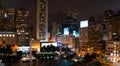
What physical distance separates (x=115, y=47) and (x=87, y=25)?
9989mm

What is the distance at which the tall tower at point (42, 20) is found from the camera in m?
32.6

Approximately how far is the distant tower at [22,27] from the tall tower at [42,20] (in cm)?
137

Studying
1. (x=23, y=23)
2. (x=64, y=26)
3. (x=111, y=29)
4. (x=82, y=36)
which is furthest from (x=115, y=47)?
(x=64, y=26)

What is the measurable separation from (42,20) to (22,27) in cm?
257

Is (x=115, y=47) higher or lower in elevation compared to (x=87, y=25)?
lower

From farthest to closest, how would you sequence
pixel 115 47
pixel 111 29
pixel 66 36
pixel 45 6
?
pixel 66 36
pixel 45 6
pixel 111 29
pixel 115 47

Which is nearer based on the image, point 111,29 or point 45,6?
point 111,29

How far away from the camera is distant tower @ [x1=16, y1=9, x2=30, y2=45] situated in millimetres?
31827

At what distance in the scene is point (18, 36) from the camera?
31766 mm

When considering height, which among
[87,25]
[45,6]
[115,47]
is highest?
[45,6]

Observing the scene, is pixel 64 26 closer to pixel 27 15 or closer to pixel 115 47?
pixel 27 15

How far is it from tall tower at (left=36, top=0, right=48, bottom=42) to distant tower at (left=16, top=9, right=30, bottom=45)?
4.50ft

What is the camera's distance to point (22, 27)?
107 ft

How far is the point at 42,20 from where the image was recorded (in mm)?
32812
